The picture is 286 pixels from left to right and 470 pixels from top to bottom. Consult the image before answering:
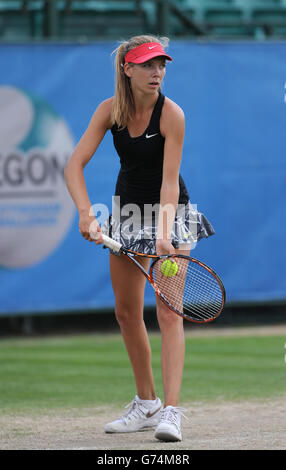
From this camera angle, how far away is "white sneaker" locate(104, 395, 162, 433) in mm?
4516

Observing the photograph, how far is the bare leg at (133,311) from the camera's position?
14.7 feet

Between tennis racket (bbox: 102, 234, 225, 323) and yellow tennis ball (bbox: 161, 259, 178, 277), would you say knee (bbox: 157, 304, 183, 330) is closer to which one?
tennis racket (bbox: 102, 234, 225, 323)

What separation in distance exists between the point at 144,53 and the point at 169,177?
1.95ft

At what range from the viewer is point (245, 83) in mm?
8906

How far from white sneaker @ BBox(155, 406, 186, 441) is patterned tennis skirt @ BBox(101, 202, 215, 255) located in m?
0.79

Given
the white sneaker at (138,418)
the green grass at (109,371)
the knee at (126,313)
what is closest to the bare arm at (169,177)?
the knee at (126,313)

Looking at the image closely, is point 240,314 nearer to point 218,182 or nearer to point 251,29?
point 218,182

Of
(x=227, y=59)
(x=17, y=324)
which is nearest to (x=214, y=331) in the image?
(x=17, y=324)

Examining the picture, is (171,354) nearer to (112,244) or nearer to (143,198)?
(112,244)

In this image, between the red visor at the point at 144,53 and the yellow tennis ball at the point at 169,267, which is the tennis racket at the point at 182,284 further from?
the red visor at the point at 144,53

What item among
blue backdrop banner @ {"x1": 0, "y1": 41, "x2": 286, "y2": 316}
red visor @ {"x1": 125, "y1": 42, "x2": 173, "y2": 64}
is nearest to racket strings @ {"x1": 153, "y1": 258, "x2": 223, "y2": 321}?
red visor @ {"x1": 125, "y1": 42, "x2": 173, "y2": 64}

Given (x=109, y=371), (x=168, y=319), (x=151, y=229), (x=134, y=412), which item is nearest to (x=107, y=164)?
(x=109, y=371)

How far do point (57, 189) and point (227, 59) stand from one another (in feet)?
6.89

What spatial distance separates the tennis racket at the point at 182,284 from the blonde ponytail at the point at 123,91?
576 millimetres
